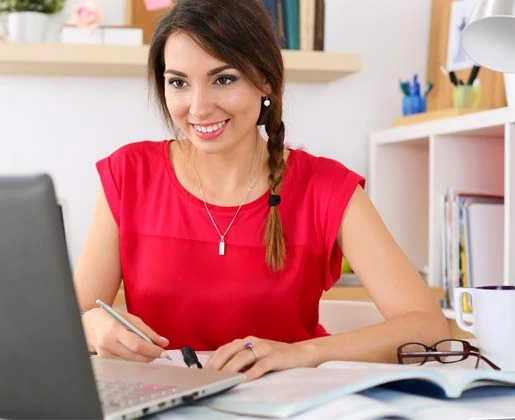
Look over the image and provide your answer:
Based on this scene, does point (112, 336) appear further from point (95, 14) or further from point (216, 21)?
point (95, 14)

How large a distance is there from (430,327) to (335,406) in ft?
2.22

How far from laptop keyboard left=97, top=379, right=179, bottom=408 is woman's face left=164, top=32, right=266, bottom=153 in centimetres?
86

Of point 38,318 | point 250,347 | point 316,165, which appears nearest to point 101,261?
point 316,165

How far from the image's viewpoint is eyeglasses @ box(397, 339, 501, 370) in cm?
125

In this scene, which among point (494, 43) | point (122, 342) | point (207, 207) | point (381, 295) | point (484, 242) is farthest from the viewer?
point (484, 242)

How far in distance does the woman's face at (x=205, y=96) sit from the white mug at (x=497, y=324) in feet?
2.32

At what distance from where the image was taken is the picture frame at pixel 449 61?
273cm

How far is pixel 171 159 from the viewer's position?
6.61ft

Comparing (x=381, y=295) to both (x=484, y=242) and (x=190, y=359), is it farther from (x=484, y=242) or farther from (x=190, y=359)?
(x=484, y=242)

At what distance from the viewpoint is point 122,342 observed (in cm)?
129

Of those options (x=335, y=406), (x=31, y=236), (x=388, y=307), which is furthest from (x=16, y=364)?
(x=388, y=307)

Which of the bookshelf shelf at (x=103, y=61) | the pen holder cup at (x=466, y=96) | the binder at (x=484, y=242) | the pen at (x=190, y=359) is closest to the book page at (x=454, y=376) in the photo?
the pen at (x=190, y=359)

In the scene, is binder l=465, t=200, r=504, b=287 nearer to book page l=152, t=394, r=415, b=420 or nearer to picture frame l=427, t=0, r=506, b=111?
picture frame l=427, t=0, r=506, b=111

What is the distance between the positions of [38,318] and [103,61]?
203cm
